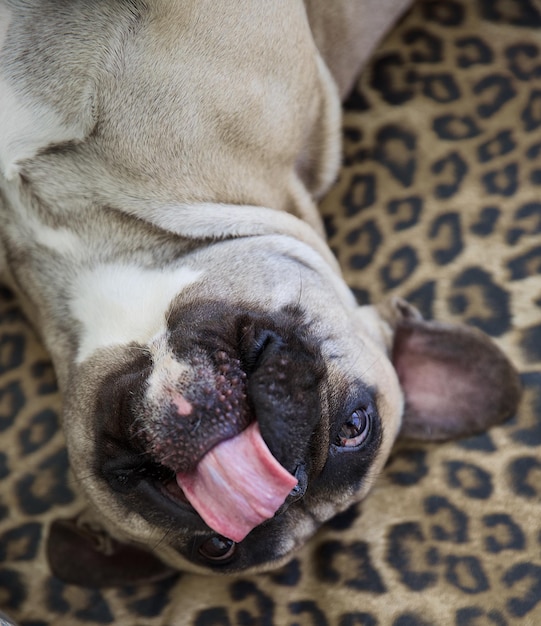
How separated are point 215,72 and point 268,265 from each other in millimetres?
497

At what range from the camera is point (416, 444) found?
240 cm

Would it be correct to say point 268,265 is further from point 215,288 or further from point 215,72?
point 215,72

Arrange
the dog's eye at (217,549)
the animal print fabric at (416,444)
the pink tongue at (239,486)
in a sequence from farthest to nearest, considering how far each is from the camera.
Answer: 1. the animal print fabric at (416,444)
2. the dog's eye at (217,549)
3. the pink tongue at (239,486)

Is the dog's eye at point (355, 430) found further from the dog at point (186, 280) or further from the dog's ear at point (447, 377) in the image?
the dog's ear at point (447, 377)

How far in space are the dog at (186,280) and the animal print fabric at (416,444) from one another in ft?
0.78

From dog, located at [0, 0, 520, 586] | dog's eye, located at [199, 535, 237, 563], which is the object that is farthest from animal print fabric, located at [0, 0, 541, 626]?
dog's eye, located at [199, 535, 237, 563]

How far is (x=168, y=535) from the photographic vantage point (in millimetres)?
1874

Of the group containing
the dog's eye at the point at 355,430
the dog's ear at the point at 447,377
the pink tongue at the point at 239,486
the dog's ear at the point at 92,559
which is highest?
the pink tongue at the point at 239,486

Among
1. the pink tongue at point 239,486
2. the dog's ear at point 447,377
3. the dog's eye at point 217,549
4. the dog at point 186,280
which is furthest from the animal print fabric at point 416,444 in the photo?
the pink tongue at point 239,486

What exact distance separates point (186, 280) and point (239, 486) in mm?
534

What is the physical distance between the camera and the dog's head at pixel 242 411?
1.67 m

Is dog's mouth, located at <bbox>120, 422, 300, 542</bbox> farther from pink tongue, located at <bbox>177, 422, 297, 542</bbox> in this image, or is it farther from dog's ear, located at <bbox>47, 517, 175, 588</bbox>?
dog's ear, located at <bbox>47, 517, 175, 588</bbox>

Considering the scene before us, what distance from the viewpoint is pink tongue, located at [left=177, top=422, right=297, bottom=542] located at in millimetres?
1626

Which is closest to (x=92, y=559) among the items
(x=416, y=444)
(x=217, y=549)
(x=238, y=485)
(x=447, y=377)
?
(x=217, y=549)
